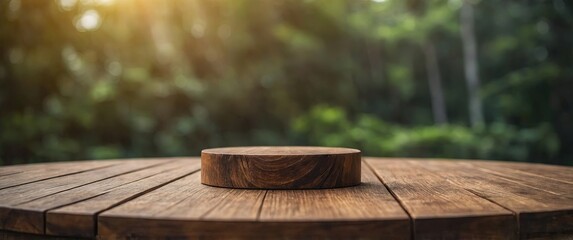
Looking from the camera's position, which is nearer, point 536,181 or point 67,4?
point 536,181

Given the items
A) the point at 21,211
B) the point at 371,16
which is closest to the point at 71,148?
the point at 371,16

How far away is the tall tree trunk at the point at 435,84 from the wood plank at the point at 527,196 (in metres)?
→ 10.3

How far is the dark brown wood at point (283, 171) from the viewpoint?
1.29 meters

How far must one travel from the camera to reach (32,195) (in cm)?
119

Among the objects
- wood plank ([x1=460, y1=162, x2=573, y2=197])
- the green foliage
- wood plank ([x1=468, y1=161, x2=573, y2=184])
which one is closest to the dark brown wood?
wood plank ([x1=460, y1=162, x2=573, y2=197])

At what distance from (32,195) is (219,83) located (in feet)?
16.5

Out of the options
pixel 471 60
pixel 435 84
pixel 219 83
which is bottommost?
pixel 219 83

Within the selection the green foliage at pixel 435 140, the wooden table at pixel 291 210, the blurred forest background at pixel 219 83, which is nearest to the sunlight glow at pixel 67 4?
the blurred forest background at pixel 219 83

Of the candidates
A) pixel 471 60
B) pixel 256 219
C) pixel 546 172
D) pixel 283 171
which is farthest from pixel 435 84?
pixel 256 219

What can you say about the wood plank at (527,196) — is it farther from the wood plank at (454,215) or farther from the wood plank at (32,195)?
the wood plank at (32,195)

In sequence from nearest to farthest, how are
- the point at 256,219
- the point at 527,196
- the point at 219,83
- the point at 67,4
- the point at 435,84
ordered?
the point at 256,219 < the point at 527,196 < the point at 67,4 < the point at 219,83 < the point at 435,84

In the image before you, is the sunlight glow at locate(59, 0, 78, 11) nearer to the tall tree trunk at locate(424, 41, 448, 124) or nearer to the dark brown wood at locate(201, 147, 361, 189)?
the dark brown wood at locate(201, 147, 361, 189)

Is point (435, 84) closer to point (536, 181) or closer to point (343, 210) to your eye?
point (536, 181)

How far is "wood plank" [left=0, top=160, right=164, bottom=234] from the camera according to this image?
996mm
